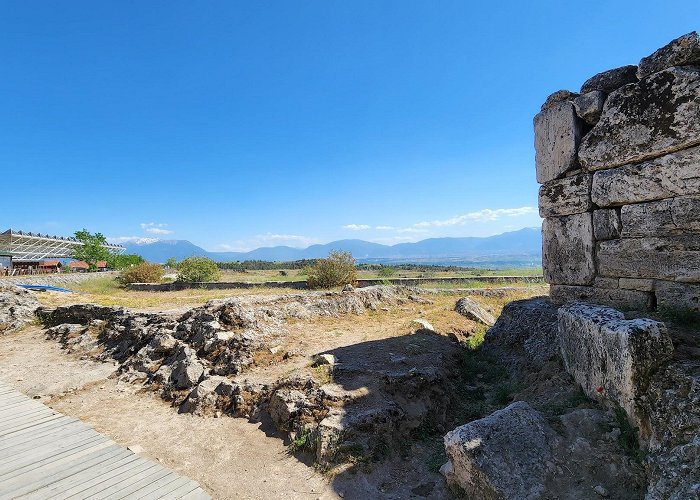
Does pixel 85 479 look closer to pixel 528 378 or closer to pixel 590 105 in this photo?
pixel 528 378

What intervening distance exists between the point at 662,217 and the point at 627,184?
2.10 ft

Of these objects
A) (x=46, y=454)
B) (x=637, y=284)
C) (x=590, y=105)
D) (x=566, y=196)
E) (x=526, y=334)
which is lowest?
(x=46, y=454)

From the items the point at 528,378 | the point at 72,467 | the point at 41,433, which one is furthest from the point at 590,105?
the point at 41,433

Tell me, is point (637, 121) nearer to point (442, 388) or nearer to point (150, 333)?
point (442, 388)

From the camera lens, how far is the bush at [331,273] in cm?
2148

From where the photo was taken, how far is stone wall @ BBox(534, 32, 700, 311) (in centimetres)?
485

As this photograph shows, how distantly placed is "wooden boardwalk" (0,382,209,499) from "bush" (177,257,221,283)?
22868mm

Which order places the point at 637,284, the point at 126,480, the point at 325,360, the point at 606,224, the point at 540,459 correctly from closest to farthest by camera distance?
the point at 540,459 < the point at 126,480 < the point at 637,284 < the point at 606,224 < the point at 325,360

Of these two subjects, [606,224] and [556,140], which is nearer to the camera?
[606,224]

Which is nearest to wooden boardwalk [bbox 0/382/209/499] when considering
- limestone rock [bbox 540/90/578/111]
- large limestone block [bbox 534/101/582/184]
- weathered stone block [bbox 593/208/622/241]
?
weathered stone block [bbox 593/208/622/241]

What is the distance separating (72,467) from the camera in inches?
183

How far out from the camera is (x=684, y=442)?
124 inches

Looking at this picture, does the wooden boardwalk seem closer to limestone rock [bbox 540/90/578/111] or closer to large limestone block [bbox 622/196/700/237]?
large limestone block [bbox 622/196/700/237]

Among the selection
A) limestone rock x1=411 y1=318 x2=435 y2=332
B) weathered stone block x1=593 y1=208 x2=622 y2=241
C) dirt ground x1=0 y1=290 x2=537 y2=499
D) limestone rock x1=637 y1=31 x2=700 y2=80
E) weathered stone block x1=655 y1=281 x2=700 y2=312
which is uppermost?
limestone rock x1=637 y1=31 x2=700 y2=80
